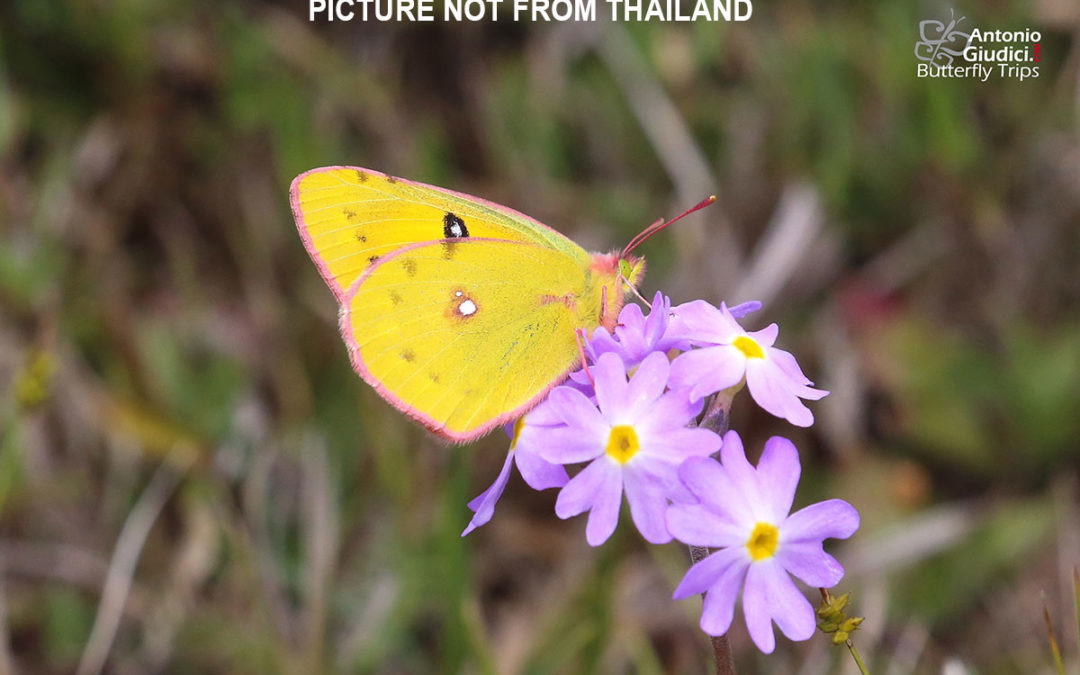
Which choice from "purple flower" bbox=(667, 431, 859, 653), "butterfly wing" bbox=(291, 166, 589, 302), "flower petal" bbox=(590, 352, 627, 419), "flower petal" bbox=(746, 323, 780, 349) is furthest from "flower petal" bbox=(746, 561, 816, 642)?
"butterfly wing" bbox=(291, 166, 589, 302)

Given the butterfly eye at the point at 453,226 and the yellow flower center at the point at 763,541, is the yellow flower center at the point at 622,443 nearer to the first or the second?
the yellow flower center at the point at 763,541

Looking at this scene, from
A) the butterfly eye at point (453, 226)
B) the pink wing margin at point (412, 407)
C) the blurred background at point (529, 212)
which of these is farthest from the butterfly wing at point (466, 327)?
the blurred background at point (529, 212)

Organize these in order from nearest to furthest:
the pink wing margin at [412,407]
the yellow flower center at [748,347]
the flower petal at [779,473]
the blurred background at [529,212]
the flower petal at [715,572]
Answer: the flower petal at [715,572], the flower petal at [779,473], the yellow flower center at [748,347], the pink wing margin at [412,407], the blurred background at [529,212]

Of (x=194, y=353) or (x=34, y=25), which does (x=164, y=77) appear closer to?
(x=34, y=25)

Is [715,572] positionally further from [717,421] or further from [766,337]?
[766,337]

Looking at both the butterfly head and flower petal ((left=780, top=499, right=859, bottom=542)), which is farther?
the butterfly head

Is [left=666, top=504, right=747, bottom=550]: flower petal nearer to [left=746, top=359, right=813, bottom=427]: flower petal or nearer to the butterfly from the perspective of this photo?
[left=746, top=359, right=813, bottom=427]: flower petal

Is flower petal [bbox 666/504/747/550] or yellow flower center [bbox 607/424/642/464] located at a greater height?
yellow flower center [bbox 607/424/642/464]
